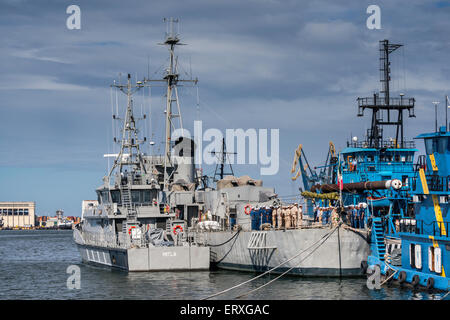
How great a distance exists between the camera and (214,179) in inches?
2296

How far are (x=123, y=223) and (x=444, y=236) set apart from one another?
2389 cm

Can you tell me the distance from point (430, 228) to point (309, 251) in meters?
8.46

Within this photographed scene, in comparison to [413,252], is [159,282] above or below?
below

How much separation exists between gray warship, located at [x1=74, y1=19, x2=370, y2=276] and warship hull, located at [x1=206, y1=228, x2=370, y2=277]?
0.19 feet

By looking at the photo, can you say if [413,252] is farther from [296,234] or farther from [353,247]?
[296,234]

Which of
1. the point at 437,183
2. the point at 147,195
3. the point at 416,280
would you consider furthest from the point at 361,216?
the point at 147,195

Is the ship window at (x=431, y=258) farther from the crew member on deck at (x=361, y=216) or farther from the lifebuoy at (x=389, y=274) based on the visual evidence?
the crew member on deck at (x=361, y=216)

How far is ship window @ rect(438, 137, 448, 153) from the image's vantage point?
98.6ft

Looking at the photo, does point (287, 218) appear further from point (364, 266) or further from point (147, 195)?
point (147, 195)

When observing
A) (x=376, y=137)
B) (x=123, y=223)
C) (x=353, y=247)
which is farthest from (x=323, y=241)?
(x=376, y=137)

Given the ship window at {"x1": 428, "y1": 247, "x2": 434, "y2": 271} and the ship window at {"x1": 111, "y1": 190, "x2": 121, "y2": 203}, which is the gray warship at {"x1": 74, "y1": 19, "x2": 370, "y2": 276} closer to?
the ship window at {"x1": 111, "y1": 190, "x2": 121, "y2": 203}

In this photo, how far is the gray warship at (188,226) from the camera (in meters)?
36.8

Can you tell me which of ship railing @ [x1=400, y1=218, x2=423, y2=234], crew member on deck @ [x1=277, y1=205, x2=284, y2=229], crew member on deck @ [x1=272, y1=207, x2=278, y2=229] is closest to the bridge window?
ship railing @ [x1=400, y1=218, x2=423, y2=234]

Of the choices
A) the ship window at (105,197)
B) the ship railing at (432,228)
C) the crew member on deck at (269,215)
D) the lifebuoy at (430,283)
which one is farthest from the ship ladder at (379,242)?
the ship window at (105,197)
